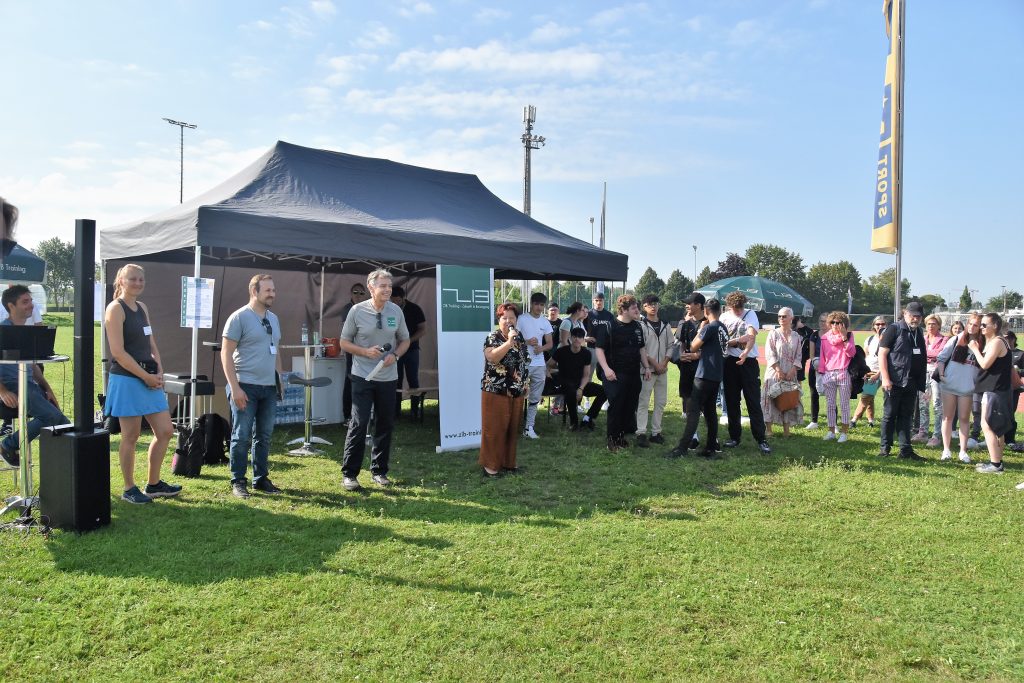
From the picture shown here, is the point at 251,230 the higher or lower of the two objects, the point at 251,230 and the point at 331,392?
the higher

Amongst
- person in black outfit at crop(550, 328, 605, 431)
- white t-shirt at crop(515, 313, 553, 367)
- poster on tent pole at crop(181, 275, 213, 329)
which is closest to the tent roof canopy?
poster on tent pole at crop(181, 275, 213, 329)

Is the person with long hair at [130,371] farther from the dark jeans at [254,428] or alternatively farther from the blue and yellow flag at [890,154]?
the blue and yellow flag at [890,154]

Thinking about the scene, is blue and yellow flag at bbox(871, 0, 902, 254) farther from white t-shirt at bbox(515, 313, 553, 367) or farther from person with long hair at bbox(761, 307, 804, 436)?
white t-shirt at bbox(515, 313, 553, 367)

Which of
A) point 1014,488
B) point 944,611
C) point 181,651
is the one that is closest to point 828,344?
point 1014,488

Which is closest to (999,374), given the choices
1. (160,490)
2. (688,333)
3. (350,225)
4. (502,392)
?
(688,333)

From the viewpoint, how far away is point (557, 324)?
10000 mm

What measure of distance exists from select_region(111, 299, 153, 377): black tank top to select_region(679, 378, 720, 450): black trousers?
500 centimetres

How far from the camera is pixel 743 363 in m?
7.43

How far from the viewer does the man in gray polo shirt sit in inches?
211

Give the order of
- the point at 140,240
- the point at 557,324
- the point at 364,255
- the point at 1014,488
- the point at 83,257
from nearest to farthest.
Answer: the point at 83,257 → the point at 1014,488 → the point at 364,255 → the point at 140,240 → the point at 557,324

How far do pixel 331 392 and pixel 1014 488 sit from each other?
292 inches

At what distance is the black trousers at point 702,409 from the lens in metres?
6.99

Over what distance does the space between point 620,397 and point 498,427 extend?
188 centimetres

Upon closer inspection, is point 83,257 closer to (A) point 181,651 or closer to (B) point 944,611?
(A) point 181,651
